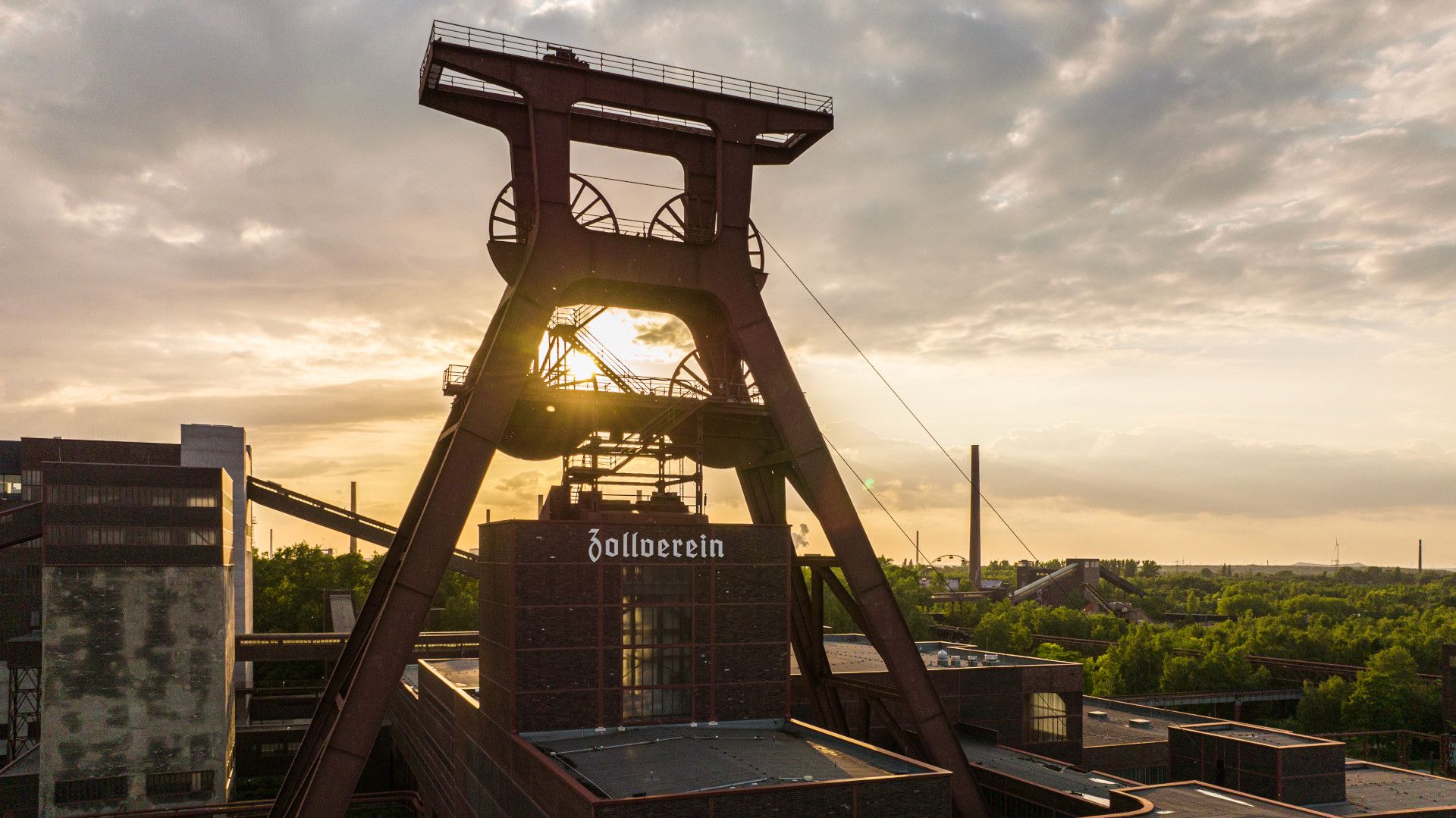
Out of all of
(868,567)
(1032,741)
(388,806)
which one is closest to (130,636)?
(388,806)

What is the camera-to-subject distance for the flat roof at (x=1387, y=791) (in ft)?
105

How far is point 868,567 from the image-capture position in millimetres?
30500

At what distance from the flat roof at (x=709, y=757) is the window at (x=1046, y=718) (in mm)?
18207

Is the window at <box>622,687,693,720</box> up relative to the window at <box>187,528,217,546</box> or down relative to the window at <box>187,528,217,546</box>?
down

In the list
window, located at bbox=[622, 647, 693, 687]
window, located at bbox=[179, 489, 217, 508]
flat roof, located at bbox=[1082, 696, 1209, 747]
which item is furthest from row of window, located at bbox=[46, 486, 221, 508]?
flat roof, located at bbox=[1082, 696, 1209, 747]

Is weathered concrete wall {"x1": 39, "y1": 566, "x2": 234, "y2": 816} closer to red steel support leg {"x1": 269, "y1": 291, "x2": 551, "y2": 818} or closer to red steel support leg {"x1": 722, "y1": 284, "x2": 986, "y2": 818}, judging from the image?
red steel support leg {"x1": 269, "y1": 291, "x2": 551, "y2": 818}

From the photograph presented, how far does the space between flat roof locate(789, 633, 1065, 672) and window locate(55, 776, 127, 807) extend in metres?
31.8

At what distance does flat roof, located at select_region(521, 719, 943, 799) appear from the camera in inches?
890

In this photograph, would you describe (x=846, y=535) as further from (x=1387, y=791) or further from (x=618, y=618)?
(x=1387, y=791)

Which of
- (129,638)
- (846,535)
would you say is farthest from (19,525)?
(846,535)

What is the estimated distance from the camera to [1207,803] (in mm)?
27094

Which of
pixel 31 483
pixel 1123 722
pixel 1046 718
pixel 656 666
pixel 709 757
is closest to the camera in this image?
pixel 709 757

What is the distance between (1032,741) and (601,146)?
30.4m

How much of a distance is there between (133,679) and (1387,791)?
172 feet
